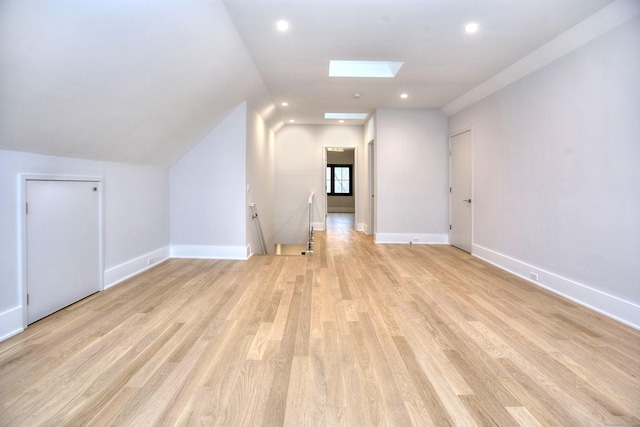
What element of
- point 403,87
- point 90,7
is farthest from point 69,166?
point 403,87

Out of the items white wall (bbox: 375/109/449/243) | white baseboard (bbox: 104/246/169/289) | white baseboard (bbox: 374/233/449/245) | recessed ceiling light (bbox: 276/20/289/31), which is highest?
recessed ceiling light (bbox: 276/20/289/31)

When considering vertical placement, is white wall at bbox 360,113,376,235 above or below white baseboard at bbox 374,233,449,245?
above

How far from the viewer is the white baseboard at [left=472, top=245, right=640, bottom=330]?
2.81 metres

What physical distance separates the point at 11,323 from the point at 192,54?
8.67 ft

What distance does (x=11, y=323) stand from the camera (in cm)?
253

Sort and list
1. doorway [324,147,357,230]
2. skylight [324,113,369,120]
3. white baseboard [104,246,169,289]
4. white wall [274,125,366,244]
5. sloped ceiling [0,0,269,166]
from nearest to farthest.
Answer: sloped ceiling [0,0,269,166] → white baseboard [104,246,169,289] → skylight [324,113,369,120] → white wall [274,125,366,244] → doorway [324,147,357,230]

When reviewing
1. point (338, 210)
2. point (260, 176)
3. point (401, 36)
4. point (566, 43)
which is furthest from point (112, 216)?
point (338, 210)

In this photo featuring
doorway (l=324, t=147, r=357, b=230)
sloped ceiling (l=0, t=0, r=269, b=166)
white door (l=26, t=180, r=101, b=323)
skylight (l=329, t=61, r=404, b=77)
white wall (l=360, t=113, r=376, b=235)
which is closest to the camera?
sloped ceiling (l=0, t=0, r=269, b=166)

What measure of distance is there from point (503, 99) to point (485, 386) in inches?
163

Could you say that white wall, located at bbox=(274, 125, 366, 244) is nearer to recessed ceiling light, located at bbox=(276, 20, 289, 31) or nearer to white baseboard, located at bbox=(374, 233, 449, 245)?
white baseboard, located at bbox=(374, 233, 449, 245)

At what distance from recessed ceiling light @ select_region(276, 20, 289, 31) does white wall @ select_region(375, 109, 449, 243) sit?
3.72 meters

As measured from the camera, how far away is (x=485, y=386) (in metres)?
1.90

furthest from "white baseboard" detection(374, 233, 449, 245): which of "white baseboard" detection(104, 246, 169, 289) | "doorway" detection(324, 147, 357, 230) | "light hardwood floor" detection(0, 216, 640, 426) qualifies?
"doorway" detection(324, 147, 357, 230)

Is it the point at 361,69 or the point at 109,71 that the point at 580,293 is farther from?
the point at 109,71
